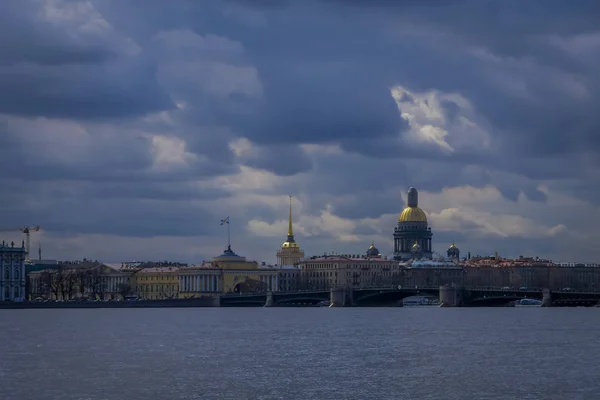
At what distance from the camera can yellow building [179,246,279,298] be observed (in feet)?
518

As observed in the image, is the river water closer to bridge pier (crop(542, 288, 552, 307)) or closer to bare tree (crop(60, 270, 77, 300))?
bridge pier (crop(542, 288, 552, 307))

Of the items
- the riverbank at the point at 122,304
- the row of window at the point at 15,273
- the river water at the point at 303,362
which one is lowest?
the river water at the point at 303,362

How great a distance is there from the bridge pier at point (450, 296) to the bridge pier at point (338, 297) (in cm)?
945

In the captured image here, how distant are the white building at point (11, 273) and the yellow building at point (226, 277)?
29679 mm

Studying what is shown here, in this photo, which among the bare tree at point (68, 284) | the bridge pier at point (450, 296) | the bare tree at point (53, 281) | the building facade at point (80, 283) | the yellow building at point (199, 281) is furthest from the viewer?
the yellow building at point (199, 281)

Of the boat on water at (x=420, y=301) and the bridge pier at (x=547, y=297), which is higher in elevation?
the boat on water at (x=420, y=301)

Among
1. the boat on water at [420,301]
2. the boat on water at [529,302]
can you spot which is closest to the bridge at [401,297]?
the boat on water at [529,302]

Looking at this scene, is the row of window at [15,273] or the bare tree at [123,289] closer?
the row of window at [15,273]

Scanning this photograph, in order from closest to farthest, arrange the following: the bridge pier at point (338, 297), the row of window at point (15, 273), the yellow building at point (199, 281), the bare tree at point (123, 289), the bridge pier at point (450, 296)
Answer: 1. the bridge pier at point (450, 296)
2. the row of window at point (15, 273)
3. the bridge pier at point (338, 297)
4. the bare tree at point (123, 289)
5. the yellow building at point (199, 281)

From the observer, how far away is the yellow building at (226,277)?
518ft

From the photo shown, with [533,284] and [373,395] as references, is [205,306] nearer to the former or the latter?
[533,284]

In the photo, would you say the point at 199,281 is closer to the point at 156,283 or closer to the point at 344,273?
the point at 156,283

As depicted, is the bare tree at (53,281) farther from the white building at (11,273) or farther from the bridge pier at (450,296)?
the bridge pier at (450,296)

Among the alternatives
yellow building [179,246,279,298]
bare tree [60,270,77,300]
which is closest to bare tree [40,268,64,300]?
bare tree [60,270,77,300]
